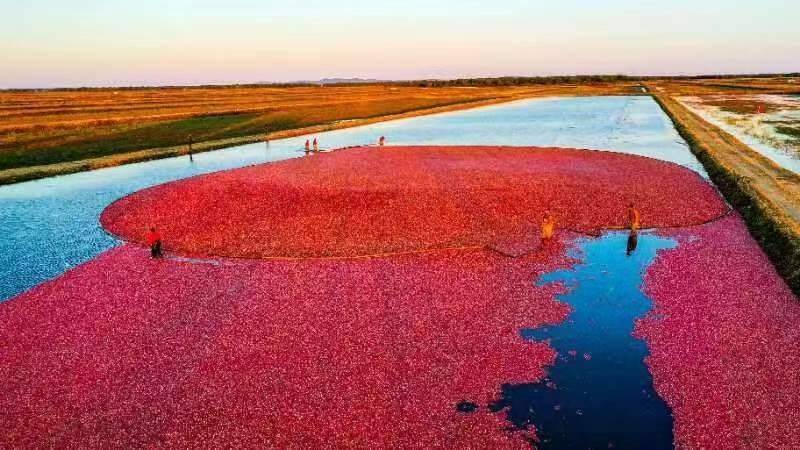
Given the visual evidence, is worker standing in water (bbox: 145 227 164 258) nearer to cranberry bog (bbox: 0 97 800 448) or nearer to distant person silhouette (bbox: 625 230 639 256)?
cranberry bog (bbox: 0 97 800 448)

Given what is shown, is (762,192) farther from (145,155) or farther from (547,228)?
(145,155)

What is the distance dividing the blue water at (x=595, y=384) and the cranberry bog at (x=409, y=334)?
58 mm

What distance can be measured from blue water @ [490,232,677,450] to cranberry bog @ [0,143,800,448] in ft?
0.19

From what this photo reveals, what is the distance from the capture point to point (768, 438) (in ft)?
37.4

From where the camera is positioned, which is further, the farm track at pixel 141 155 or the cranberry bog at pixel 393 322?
the farm track at pixel 141 155

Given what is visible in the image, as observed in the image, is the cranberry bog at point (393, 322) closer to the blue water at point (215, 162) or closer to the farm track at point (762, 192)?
the blue water at point (215, 162)

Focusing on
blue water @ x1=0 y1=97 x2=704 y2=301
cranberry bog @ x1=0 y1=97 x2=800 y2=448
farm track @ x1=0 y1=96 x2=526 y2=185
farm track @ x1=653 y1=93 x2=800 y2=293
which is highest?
farm track @ x1=653 y1=93 x2=800 y2=293

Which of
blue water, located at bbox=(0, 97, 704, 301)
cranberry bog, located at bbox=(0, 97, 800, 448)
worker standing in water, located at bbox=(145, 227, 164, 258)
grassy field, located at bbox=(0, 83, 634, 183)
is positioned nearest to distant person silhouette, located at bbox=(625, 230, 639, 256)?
cranberry bog, located at bbox=(0, 97, 800, 448)

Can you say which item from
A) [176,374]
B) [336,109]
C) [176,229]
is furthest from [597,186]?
[336,109]

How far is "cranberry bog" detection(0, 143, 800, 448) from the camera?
12078 mm

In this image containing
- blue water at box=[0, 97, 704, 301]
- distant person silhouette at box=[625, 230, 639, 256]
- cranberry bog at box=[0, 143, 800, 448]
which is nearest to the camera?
cranberry bog at box=[0, 143, 800, 448]

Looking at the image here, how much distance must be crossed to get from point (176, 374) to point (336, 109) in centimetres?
9413

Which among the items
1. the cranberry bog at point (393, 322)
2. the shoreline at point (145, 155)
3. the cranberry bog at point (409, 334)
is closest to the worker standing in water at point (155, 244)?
the cranberry bog at point (409, 334)

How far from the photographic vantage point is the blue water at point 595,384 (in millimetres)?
11859
